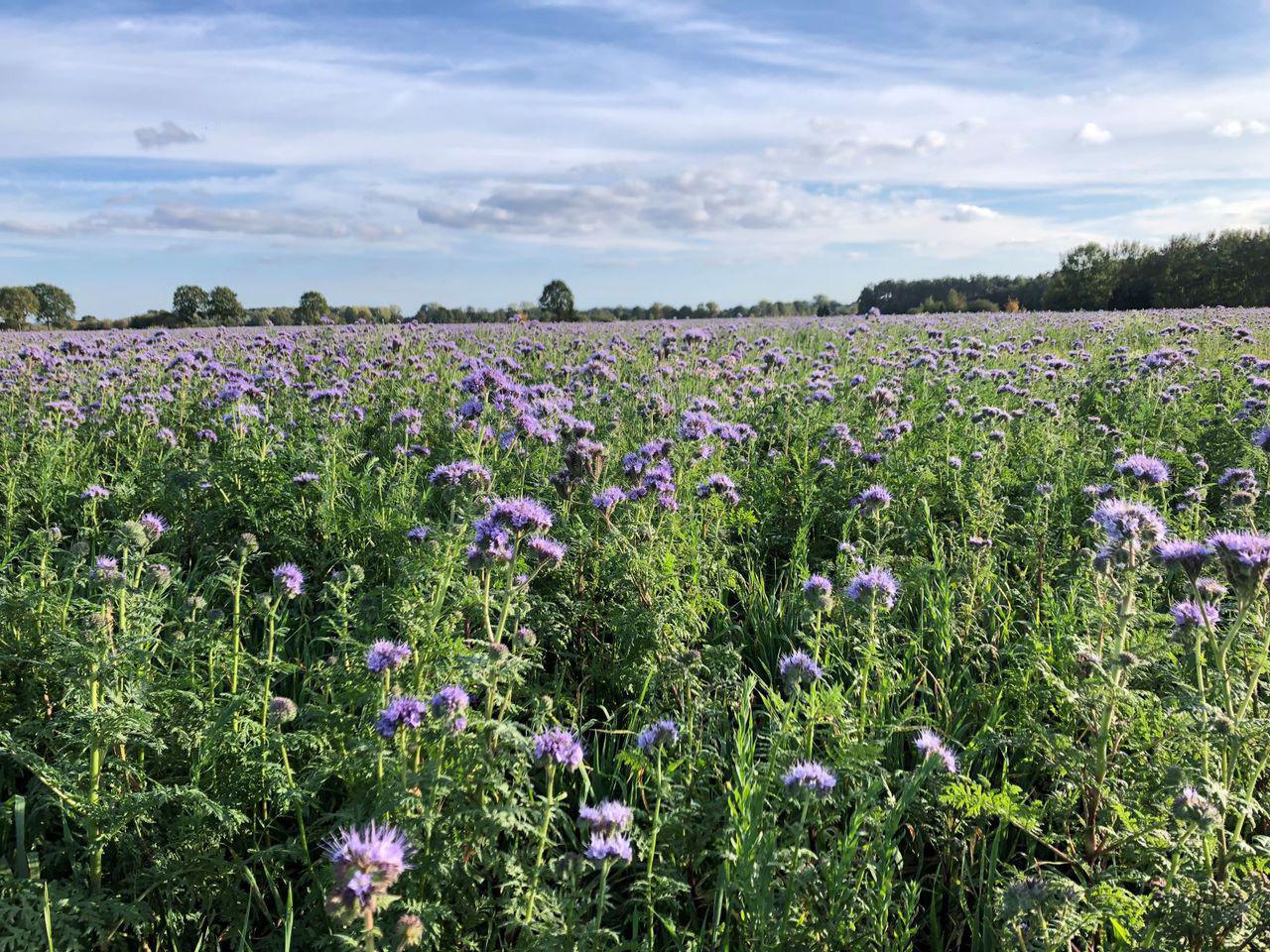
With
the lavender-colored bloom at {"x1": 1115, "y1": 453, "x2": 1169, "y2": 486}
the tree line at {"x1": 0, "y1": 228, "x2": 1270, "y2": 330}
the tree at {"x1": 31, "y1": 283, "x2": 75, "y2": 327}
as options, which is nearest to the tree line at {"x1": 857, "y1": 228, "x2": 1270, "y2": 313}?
the tree line at {"x1": 0, "y1": 228, "x2": 1270, "y2": 330}

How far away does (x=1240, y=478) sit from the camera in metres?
4.03

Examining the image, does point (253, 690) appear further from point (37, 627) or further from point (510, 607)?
point (510, 607)

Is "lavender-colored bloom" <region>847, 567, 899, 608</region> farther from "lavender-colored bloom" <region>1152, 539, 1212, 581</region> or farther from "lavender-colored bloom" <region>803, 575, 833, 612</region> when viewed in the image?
"lavender-colored bloom" <region>1152, 539, 1212, 581</region>

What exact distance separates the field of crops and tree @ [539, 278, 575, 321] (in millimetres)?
19837

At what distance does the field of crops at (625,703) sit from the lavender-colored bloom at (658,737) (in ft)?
0.11

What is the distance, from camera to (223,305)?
86.3ft

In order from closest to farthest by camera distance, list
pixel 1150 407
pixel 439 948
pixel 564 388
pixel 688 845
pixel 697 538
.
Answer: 1. pixel 439 948
2. pixel 688 845
3. pixel 697 538
4. pixel 1150 407
5. pixel 564 388

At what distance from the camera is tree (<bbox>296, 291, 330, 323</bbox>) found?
74.6 feet

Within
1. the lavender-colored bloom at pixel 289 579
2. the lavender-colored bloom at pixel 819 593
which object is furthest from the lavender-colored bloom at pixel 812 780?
the lavender-colored bloom at pixel 289 579

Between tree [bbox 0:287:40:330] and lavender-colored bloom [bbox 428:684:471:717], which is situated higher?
tree [bbox 0:287:40:330]

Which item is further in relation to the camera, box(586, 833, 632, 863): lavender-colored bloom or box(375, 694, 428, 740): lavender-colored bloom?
box(375, 694, 428, 740): lavender-colored bloom

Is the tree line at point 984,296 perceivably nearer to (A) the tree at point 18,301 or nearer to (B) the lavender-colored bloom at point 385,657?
(A) the tree at point 18,301

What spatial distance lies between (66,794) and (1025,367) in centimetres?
885

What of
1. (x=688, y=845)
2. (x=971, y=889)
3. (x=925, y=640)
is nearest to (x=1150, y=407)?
(x=925, y=640)
